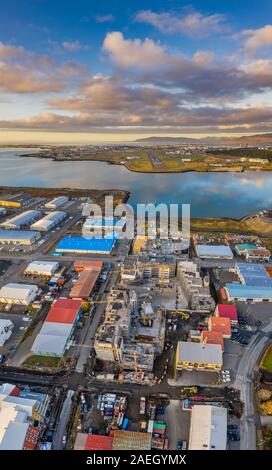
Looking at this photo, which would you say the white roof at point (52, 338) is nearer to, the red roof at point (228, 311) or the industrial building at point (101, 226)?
the red roof at point (228, 311)

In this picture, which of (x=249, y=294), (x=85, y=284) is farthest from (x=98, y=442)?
(x=249, y=294)

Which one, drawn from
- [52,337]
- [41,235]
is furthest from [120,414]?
[41,235]

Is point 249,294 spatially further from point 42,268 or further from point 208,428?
point 42,268

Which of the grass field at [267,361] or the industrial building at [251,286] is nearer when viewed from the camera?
the grass field at [267,361]

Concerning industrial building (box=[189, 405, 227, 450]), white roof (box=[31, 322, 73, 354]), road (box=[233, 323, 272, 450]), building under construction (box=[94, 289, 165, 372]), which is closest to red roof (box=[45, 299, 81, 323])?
white roof (box=[31, 322, 73, 354])

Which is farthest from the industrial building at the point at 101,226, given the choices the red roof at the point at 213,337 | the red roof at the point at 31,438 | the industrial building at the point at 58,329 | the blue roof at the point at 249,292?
the red roof at the point at 31,438

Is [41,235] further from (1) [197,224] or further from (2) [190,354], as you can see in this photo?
(2) [190,354]
